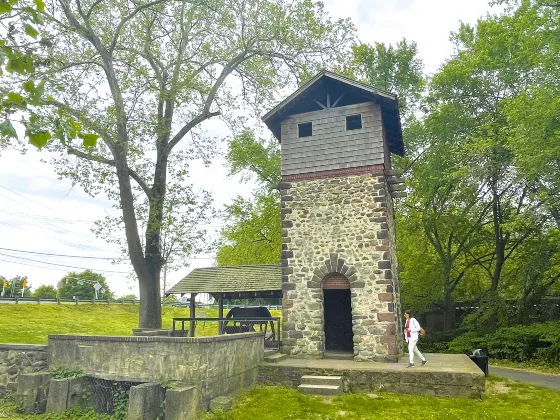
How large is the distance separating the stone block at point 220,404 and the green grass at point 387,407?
167 millimetres

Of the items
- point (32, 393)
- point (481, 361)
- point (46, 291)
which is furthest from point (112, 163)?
point (46, 291)

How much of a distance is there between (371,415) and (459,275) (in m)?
14.9

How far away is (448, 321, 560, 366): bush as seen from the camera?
592 inches

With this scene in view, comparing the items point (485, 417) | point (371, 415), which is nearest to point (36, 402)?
point (371, 415)

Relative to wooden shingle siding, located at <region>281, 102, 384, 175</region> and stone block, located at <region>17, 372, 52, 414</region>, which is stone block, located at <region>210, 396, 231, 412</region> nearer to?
stone block, located at <region>17, 372, 52, 414</region>

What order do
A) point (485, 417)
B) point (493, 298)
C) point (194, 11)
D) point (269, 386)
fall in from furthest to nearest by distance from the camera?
point (493, 298), point (194, 11), point (269, 386), point (485, 417)

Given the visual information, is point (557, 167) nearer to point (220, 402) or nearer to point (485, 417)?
point (485, 417)

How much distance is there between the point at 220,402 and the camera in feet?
27.9

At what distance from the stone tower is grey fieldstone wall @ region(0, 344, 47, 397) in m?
6.60

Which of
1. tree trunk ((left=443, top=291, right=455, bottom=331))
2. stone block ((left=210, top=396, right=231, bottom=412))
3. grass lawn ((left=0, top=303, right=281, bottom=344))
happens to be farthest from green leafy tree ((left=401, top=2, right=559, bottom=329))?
grass lawn ((left=0, top=303, right=281, bottom=344))

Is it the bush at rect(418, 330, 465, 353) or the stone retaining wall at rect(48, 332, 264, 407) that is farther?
the bush at rect(418, 330, 465, 353)

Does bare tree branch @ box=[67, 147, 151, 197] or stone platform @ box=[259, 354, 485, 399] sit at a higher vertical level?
bare tree branch @ box=[67, 147, 151, 197]

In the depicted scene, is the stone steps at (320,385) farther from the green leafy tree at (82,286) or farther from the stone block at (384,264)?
the green leafy tree at (82,286)

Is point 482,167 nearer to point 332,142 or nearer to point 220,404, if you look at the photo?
point 332,142
